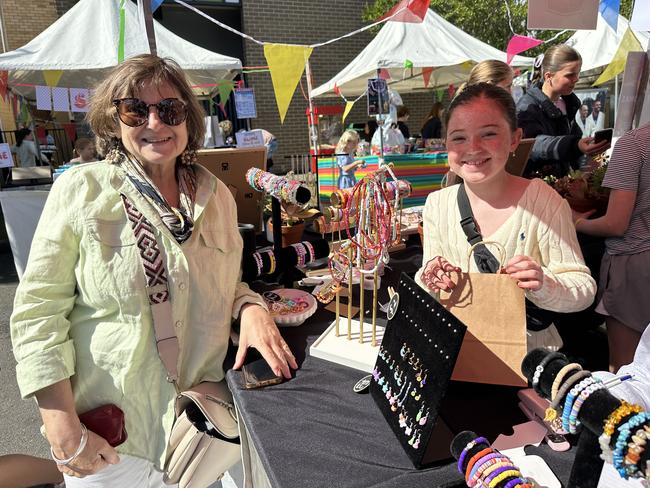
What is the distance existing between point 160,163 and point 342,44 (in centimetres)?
1464

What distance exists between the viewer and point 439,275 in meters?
1.29

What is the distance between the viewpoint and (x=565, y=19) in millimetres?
2971

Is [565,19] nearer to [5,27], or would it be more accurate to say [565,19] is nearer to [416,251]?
[416,251]

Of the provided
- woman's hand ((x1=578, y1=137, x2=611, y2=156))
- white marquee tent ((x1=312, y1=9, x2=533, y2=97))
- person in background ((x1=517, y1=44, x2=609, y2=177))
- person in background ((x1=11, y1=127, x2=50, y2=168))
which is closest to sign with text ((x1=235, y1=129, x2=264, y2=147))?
white marquee tent ((x1=312, y1=9, x2=533, y2=97))

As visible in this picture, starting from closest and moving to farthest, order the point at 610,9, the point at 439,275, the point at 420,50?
the point at 439,275
the point at 610,9
the point at 420,50

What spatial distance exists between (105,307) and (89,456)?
0.44 meters

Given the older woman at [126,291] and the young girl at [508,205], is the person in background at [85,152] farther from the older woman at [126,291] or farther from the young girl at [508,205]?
the young girl at [508,205]


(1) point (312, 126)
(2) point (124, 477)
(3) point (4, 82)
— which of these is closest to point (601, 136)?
(2) point (124, 477)

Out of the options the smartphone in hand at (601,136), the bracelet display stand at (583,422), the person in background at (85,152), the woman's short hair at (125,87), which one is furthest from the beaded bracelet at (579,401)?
the person in background at (85,152)

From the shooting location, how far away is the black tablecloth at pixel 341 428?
1.05 meters

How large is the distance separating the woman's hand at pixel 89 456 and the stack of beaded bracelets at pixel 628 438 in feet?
4.43

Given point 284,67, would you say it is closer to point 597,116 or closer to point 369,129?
point 369,129

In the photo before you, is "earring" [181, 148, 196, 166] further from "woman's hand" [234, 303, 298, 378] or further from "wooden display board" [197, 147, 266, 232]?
"wooden display board" [197, 147, 266, 232]

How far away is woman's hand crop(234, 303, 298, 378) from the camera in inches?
60.2
